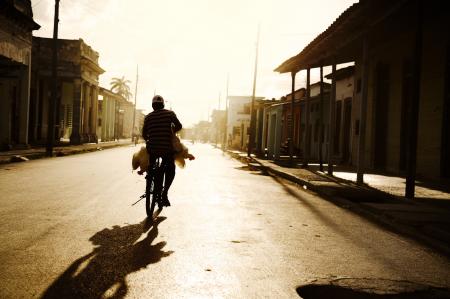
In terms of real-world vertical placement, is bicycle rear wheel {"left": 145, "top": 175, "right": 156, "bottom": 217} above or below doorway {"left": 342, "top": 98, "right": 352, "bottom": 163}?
below

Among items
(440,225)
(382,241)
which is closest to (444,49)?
(440,225)

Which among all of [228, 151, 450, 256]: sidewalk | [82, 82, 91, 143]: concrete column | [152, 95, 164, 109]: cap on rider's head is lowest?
[228, 151, 450, 256]: sidewalk

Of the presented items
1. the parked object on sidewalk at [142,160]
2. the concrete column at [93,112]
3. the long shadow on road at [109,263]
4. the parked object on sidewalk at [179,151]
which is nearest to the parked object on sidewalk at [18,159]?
the parked object on sidewalk at [142,160]

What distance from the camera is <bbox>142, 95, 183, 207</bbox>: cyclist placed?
7.16m

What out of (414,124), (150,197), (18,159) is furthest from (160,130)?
(18,159)

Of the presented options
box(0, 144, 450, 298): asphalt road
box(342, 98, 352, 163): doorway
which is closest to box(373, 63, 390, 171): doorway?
box(342, 98, 352, 163): doorway

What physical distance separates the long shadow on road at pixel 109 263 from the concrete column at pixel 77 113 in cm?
3412

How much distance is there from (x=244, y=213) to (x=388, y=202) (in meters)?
3.48

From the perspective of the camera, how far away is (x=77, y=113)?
3838 cm

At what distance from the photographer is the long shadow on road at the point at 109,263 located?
3510 millimetres

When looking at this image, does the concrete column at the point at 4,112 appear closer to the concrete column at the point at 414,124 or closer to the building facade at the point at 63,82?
the building facade at the point at 63,82

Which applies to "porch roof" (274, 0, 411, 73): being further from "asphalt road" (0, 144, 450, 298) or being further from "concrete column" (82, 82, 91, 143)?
"concrete column" (82, 82, 91, 143)

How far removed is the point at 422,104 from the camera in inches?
594

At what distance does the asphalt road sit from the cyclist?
69cm
